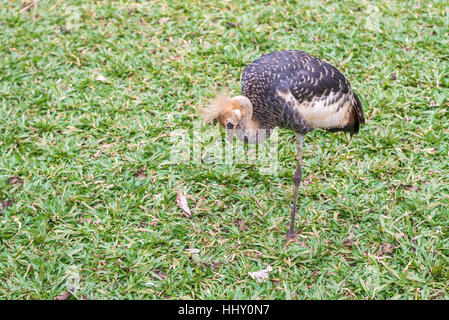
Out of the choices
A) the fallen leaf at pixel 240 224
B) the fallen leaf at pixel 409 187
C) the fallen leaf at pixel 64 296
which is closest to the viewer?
the fallen leaf at pixel 64 296

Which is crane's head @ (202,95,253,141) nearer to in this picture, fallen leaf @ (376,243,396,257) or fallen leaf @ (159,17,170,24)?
fallen leaf @ (376,243,396,257)

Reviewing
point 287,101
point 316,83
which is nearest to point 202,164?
point 287,101

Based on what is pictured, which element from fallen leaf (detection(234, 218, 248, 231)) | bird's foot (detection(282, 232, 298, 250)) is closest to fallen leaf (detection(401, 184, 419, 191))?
bird's foot (detection(282, 232, 298, 250))

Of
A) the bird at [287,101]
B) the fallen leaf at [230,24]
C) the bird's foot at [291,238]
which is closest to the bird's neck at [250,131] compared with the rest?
the bird at [287,101]

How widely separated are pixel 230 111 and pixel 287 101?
540 mm

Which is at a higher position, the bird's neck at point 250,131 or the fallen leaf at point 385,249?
the bird's neck at point 250,131

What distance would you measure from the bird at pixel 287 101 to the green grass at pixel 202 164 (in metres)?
0.56

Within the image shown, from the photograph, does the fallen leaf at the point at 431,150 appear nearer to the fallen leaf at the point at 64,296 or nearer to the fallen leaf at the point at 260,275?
the fallen leaf at the point at 260,275

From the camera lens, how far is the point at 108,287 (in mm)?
4121

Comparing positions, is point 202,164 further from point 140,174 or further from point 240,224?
point 240,224

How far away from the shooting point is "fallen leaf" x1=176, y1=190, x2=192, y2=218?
4758 mm

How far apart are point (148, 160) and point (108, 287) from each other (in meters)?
1.58

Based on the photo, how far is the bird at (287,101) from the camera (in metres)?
4.21
